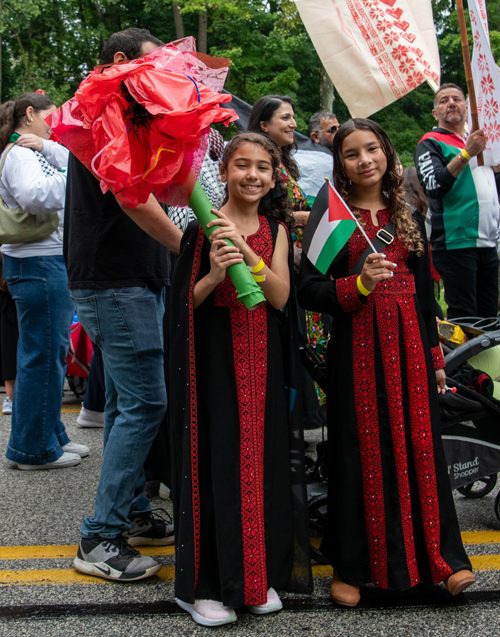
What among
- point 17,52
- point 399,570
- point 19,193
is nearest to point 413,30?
point 19,193

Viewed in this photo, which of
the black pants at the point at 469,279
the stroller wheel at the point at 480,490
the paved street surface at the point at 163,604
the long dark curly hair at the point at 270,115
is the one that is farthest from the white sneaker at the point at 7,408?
the stroller wheel at the point at 480,490

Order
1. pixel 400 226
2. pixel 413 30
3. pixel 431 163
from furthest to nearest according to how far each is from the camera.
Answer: pixel 431 163 < pixel 413 30 < pixel 400 226

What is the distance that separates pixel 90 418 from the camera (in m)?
5.73

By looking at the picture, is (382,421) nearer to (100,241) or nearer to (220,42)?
(100,241)

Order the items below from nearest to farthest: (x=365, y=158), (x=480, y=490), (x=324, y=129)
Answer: (x=365, y=158) < (x=480, y=490) < (x=324, y=129)

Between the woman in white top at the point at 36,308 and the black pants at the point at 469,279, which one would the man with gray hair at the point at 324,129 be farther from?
the woman in white top at the point at 36,308

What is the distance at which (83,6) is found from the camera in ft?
81.4

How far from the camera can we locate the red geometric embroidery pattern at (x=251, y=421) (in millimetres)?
2734

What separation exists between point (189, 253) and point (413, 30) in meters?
2.73

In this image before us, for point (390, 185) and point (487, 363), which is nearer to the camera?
point (390, 185)

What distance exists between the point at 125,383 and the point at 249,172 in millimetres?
A: 1010

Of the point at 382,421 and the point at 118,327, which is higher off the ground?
the point at 118,327

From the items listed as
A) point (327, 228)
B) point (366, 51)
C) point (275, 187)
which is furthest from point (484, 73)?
point (327, 228)

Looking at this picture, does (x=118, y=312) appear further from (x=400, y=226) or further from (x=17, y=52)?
(x=17, y=52)
